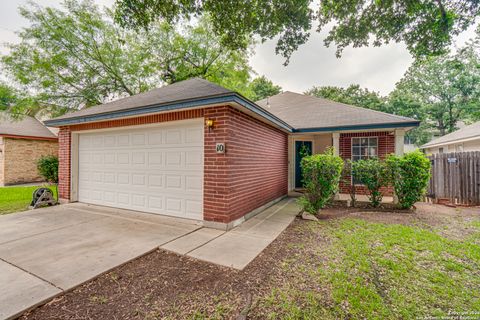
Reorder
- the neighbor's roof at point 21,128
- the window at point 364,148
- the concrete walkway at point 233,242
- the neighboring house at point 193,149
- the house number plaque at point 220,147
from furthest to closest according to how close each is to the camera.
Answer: the neighbor's roof at point 21,128
the window at point 364,148
the neighboring house at point 193,149
the house number plaque at point 220,147
the concrete walkway at point 233,242

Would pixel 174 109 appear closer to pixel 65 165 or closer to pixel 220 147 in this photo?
pixel 220 147

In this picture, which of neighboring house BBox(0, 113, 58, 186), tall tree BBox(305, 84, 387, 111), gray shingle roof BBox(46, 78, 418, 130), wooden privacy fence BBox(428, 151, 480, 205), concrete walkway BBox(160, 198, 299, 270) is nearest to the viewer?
concrete walkway BBox(160, 198, 299, 270)

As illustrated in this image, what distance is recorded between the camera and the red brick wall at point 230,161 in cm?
438

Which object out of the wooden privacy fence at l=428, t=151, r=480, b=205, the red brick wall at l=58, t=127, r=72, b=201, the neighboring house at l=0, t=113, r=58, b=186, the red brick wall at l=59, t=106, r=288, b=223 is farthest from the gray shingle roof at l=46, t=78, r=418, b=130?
the neighboring house at l=0, t=113, r=58, b=186

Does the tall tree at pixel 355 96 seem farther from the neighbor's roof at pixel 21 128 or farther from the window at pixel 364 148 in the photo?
the neighbor's roof at pixel 21 128

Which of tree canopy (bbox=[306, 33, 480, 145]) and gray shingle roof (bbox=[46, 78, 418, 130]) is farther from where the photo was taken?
tree canopy (bbox=[306, 33, 480, 145])

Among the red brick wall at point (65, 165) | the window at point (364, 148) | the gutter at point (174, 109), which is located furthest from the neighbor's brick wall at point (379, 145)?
the red brick wall at point (65, 165)

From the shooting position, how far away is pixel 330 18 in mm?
5801

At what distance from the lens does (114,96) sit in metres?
15.1

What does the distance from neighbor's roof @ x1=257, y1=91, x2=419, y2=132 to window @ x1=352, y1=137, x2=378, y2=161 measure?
0.88 metres

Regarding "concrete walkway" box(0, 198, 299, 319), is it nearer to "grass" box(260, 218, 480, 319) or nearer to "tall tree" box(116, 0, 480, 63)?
"grass" box(260, 218, 480, 319)

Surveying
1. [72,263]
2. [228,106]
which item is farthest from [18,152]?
[228,106]

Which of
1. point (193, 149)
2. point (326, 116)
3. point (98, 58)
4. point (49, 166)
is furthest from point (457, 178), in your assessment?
point (98, 58)

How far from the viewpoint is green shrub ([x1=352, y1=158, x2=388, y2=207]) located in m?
6.27
